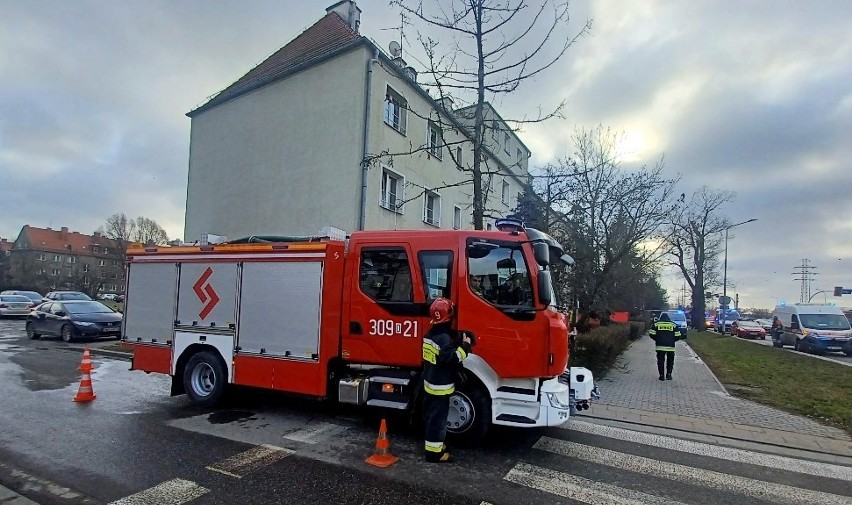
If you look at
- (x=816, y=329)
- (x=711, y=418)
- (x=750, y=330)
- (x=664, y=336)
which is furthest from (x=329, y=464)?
(x=750, y=330)

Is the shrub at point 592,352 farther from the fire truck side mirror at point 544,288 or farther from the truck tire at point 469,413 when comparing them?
the fire truck side mirror at point 544,288

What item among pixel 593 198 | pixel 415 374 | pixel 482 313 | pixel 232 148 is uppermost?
pixel 232 148

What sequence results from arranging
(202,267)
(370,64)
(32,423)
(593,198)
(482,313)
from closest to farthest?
(482,313), (32,423), (202,267), (593,198), (370,64)

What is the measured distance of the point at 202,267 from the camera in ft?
23.9

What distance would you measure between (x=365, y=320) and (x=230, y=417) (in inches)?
102

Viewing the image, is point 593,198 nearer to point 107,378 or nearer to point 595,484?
point 595,484

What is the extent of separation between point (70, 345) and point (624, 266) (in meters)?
19.6

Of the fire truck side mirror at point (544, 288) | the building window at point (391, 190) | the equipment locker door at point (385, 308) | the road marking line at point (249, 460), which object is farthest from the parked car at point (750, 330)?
the road marking line at point (249, 460)

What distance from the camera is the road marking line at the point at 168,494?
157 inches

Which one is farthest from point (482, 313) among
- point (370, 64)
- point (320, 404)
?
point (370, 64)

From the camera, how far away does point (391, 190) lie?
690 inches

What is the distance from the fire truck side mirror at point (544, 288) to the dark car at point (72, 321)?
56.5 feet

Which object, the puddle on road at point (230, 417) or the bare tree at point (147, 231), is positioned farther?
the bare tree at point (147, 231)

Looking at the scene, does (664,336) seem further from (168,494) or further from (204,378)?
(168,494)
